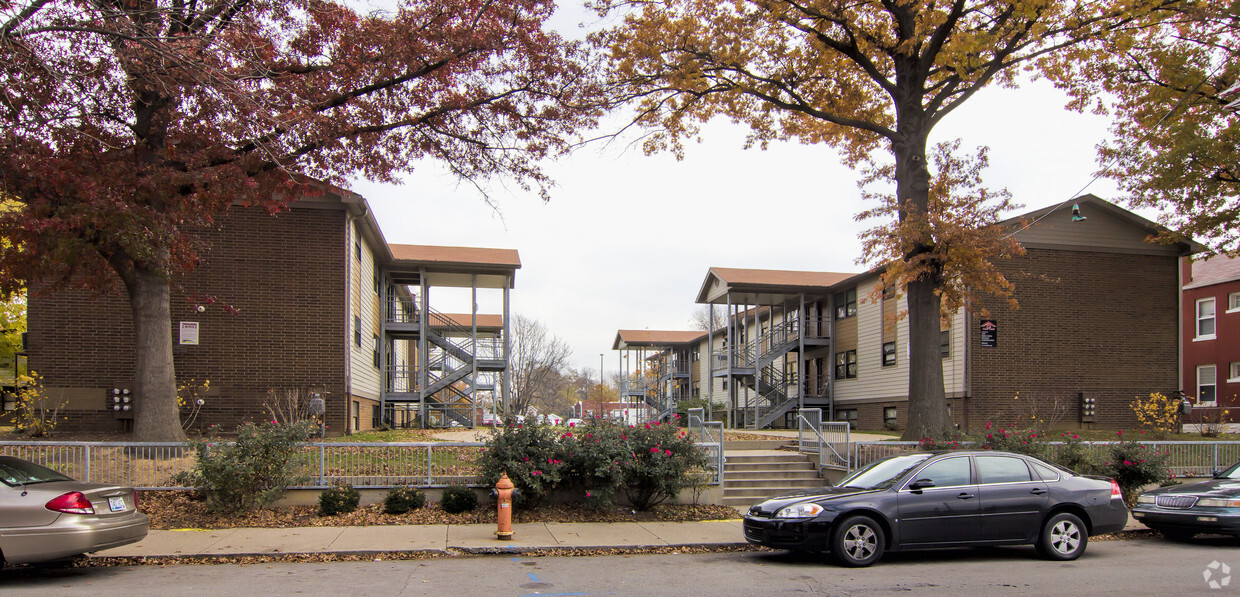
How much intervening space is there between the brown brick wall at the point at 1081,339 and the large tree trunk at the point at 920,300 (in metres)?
9.13

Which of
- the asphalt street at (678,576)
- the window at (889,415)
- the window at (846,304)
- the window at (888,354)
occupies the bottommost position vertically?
the window at (889,415)

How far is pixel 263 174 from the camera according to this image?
15.4 meters

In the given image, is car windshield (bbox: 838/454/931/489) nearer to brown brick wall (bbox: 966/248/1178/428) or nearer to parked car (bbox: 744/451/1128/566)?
parked car (bbox: 744/451/1128/566)

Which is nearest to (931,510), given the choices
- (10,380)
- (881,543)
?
(881,543)

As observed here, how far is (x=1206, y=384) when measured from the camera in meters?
35.2

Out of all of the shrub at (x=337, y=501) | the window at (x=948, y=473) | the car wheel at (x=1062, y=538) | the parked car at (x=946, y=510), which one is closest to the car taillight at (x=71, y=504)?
the shrub at (x=337, y=501)

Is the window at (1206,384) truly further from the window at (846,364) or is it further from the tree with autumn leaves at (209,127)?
the tree with autumn leaves at (209,127)

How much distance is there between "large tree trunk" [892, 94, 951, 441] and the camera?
56.1 feet

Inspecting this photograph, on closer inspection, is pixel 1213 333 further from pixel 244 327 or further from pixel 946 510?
pixel 244 327

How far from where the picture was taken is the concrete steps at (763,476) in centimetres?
1584

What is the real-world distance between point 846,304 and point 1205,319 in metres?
15.0

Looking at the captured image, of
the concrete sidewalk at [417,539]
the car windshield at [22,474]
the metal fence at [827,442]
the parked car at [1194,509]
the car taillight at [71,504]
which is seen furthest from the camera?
the metal fence at [827,442]

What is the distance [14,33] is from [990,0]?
620 inches

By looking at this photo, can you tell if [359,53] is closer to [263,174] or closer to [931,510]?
[263,174]
